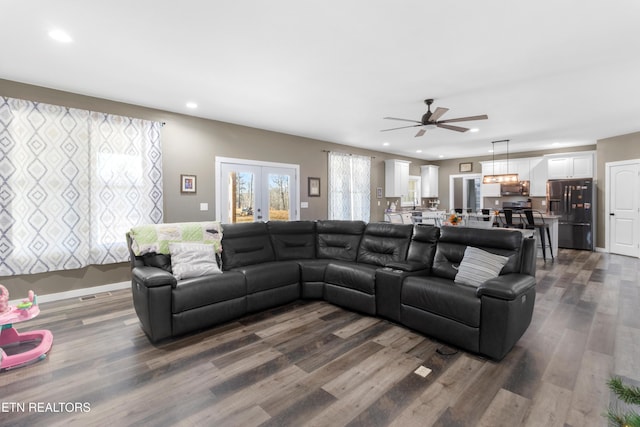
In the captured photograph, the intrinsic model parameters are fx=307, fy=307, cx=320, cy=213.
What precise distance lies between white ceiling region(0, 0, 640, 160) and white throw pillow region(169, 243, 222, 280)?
1.95 m

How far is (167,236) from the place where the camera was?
3.45m

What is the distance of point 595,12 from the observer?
2.34 metres

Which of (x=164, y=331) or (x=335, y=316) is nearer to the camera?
(x=164, y=331)

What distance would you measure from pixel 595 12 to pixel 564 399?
2.82 meters

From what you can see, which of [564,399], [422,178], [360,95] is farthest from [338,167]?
[564,399]

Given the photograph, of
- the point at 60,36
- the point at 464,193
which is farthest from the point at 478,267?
the point at 464,193

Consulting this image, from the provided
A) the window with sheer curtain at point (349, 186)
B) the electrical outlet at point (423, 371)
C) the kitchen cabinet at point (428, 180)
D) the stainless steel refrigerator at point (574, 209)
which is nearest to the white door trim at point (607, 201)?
the stainless steel refrigerator at point (574, 209)

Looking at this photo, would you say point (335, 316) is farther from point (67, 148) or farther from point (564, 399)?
point (67, 148)

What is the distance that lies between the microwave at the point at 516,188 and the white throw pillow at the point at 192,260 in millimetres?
8313

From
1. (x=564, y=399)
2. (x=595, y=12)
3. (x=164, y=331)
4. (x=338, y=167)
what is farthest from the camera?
(x=338, y=167)

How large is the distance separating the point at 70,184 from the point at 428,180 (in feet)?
30.8

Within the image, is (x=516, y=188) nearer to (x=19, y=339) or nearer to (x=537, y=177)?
(x=537, y=177)

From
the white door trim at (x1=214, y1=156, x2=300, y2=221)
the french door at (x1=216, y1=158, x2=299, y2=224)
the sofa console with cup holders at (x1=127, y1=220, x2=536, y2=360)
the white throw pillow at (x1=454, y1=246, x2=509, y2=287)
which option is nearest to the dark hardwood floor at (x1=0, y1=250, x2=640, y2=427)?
the sofa console with cup holders at (x1=127, y1=220, x2=536, y2=360)

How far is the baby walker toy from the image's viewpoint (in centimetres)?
242
